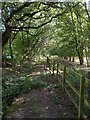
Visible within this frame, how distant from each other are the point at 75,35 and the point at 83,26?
122cm

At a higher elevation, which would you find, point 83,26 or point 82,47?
point 83,26

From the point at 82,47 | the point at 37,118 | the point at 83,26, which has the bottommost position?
the point at 37,118

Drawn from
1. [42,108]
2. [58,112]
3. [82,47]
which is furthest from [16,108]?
[82,47]

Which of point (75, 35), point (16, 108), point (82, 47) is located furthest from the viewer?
point (82, 47)

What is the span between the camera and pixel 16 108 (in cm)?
601

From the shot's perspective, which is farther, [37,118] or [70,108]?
[70,108]

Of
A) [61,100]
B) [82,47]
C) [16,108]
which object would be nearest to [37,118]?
[16,108]

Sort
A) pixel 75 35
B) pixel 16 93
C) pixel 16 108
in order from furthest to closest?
pixel 75 35 → pixel 16 93 → pixel 16 108

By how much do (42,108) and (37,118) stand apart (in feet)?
2.20

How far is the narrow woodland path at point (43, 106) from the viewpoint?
5402mm

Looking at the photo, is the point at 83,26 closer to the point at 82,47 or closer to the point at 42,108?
the point at 82,47

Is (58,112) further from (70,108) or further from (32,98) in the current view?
(32,98)

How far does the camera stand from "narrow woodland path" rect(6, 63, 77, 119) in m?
5.40

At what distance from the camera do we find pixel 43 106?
237 inches
